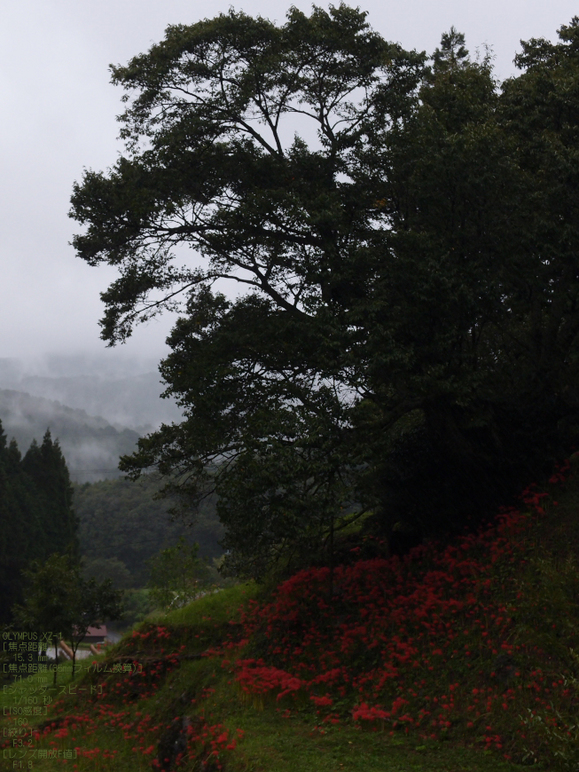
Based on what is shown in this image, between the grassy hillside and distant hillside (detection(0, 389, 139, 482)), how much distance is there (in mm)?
116767

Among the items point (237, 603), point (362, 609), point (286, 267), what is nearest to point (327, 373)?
point (286, 267)

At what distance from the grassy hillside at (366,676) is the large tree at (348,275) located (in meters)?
1.35

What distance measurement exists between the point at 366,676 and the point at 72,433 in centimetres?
16261

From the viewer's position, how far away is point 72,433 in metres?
162

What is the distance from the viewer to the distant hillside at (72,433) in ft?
477

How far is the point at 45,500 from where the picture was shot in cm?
3550

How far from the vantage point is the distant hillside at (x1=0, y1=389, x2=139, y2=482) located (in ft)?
477

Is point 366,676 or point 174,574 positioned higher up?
point 174,574

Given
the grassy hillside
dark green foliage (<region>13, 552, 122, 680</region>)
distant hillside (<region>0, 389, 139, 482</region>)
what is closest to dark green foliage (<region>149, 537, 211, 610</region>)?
dark green foliage (<region>13, 552, 122, 680</region>)

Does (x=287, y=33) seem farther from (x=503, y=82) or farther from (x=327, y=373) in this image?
(x=327, y=373)

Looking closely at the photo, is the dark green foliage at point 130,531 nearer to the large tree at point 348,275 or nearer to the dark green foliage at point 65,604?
the dark green foliage at point 65,604

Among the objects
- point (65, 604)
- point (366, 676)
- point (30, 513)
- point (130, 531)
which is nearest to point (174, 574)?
point (65, 604)

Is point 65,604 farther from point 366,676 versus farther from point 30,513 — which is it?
point 30,513

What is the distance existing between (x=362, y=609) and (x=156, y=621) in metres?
5.47
